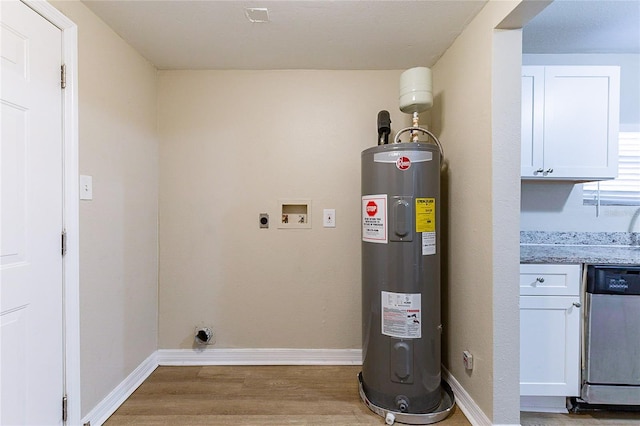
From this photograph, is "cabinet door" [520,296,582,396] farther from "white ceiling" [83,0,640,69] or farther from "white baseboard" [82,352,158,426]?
"white baseboard" [82,352,158,426]

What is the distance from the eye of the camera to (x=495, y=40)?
4.61 ft

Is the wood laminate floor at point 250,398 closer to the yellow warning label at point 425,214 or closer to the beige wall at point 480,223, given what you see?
the beige wall at point 480,223

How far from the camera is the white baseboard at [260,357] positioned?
2.15 meters

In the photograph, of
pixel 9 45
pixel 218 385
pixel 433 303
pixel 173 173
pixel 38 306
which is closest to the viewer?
pixel 9 45

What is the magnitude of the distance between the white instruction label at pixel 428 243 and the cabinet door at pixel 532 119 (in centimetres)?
85

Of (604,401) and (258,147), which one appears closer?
(604,401)

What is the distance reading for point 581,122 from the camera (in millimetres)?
1837

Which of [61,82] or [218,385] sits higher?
[61,82]

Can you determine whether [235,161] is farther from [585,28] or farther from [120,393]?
[585,28]

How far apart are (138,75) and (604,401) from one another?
3.52 meters

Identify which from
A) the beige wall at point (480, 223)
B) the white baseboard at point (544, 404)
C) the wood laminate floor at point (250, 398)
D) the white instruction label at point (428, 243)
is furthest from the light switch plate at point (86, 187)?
the white baseboard at point (544, 404)

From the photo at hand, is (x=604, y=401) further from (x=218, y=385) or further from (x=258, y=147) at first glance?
(x=258, y=147)

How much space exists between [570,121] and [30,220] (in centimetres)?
299

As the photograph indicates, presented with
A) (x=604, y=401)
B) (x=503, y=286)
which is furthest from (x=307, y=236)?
(x=604, y=401)
